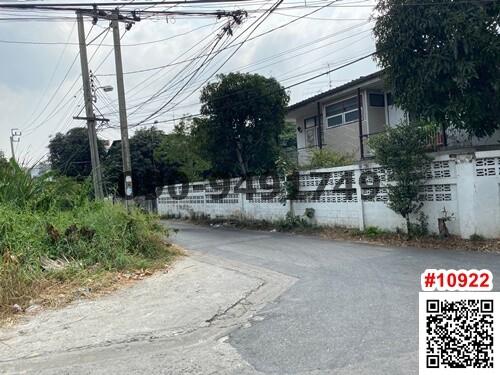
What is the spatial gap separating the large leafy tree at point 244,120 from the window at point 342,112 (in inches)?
131

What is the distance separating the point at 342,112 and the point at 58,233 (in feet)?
49.1

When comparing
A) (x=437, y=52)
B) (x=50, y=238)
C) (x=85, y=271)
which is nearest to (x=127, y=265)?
(x=85, y=271)

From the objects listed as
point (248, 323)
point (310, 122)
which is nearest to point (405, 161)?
point (248, 323)

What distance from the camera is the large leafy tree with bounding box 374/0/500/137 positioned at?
9.60 m

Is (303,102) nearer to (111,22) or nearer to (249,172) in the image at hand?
(249,172)

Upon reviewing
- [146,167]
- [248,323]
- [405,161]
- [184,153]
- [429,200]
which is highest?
[184,153]

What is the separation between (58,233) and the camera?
28.8 ft

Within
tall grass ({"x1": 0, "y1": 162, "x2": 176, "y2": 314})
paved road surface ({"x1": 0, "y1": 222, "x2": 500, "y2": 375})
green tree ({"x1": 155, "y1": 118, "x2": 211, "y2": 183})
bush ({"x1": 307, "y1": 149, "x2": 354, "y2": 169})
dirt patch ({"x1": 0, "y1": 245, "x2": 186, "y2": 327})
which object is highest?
green tree ({"x1": 155, "y1": 118, "x2": 211, "y2": 183})

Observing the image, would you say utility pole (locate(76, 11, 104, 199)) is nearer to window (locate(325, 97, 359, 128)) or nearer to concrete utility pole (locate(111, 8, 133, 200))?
concrete utility pole (locate(111, 8, 133, 200))

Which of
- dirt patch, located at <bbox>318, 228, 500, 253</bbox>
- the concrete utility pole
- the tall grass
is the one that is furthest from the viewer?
the concrete utility pole

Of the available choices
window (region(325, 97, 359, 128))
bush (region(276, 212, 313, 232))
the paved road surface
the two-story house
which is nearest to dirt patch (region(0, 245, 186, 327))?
the paved road surface

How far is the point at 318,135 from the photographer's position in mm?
22406

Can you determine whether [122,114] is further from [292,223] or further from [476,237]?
[476,237]

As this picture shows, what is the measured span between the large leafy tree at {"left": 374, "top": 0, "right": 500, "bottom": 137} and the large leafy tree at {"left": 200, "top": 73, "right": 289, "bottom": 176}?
739 cm
